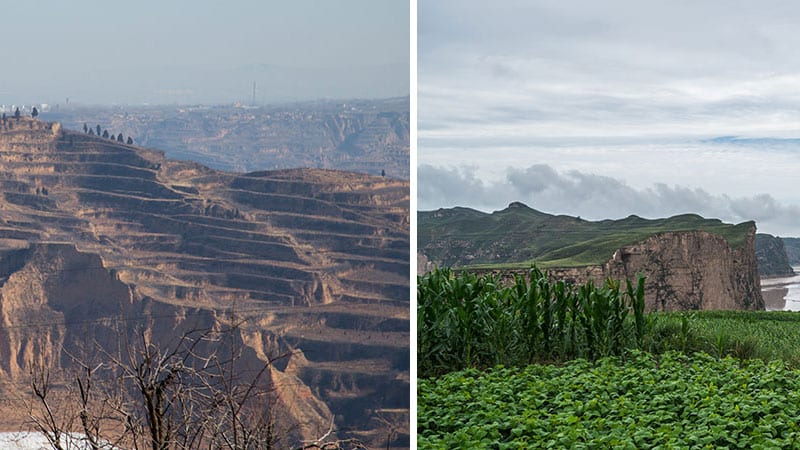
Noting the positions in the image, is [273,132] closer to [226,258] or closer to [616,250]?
[226,258]

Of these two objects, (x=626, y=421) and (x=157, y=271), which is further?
(x=157, y=271)

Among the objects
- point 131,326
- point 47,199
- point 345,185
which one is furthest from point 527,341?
point 47,199

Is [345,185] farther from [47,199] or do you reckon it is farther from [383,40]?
[47,199]

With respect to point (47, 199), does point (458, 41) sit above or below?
above

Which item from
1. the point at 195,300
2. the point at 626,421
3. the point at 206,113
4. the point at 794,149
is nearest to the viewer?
the point at 626,421

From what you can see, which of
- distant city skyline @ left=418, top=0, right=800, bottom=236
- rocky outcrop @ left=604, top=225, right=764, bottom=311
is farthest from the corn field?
distant city skyline @ left=418, top=0, right=800, bottom=236

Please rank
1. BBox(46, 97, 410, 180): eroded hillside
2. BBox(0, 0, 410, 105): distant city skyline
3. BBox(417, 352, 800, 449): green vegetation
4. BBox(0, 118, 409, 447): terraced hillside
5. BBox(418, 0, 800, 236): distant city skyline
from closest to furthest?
BBox(417, 352, 800, 449): green vegetation
BBox(418, 0, 800, 236): distant city skyline
BBox(0, 0, 410, 105): distant city skyline
BBox(46, 97, 410, 180): eroded hillside
BBox(0, 118, 409, 447): terraced hillside

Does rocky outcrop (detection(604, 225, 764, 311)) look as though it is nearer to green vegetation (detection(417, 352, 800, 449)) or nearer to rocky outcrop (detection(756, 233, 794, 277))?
rocky outcrop (detection(756, 233, 794, 277))
